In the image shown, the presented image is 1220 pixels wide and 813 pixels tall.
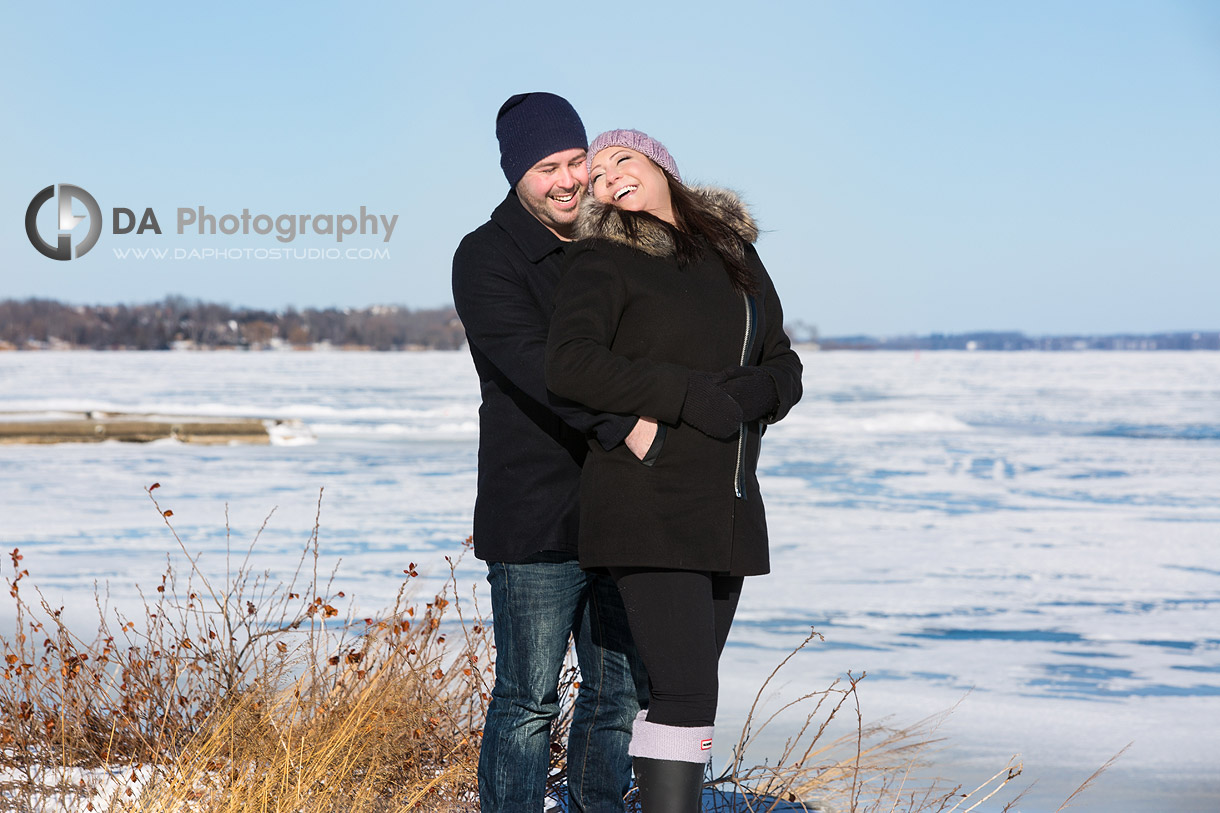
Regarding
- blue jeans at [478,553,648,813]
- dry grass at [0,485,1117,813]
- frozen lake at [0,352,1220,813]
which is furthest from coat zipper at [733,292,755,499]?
frozen lake at [0,352,1220,813]

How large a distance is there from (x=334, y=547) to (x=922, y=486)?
23.5ft

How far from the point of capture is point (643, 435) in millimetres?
2078

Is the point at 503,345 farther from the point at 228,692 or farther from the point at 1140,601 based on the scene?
the point at 1140,601

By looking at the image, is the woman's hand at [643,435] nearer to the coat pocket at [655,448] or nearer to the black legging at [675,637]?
the coat pocket at [655,448]

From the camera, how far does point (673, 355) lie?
214 cm

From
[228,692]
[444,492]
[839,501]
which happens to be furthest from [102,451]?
[228,692]

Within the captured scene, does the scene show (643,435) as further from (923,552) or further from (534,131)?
(923,552)

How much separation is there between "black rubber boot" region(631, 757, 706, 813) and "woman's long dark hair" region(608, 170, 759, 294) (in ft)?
3.01

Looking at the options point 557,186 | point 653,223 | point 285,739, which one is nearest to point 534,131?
point 557,186

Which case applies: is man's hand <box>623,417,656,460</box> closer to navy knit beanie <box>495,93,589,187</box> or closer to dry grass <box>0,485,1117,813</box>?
navy knit beanie <box>495,93,589,187</box>

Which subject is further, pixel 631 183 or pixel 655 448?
pixel 631 183

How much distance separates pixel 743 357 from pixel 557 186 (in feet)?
1.92

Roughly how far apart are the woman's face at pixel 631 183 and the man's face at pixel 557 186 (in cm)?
22

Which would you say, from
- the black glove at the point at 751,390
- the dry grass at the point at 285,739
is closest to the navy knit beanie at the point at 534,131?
the black glove at the point at 751,390
